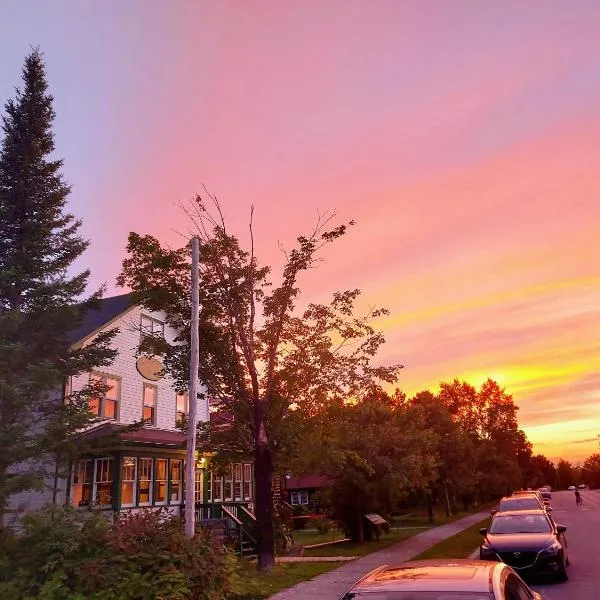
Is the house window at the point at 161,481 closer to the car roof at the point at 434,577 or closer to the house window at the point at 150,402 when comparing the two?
the house window at the point at 150,402

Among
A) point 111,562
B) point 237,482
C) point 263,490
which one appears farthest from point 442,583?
point 237,482

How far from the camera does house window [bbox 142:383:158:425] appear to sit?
27125mm

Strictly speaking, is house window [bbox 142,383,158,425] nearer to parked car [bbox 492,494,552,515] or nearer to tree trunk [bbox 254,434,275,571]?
tree trunk [bbox 254,434,275,571]

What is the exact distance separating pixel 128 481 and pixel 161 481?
2.08 metres

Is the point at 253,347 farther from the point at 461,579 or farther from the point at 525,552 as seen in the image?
the point at 461,579

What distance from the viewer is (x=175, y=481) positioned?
87.7ft

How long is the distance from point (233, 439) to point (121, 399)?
8.96 meters

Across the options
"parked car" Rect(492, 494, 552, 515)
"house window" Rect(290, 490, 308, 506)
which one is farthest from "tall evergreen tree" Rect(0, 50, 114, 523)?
"house window" Rect(290, 490, 308, 506)

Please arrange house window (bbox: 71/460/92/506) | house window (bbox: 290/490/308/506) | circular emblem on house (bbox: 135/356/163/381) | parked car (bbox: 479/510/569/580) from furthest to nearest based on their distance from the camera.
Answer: house window (bbox: 290/490/308/506) < circular emblem on house (bbox: 135/356/163/381) < house window (bbox: 71/460/92/506) < parked car (bbox: 479/510/569/580)

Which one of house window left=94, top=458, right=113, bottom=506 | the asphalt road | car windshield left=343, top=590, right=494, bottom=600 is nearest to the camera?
car windshield left=343, top=590, right=494, bottom=600

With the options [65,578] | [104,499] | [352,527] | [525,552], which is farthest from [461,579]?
[352,527]

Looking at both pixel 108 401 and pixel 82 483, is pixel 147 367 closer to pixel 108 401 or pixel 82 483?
pixel 108 401

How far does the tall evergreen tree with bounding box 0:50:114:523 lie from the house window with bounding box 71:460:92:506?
3.75 metres

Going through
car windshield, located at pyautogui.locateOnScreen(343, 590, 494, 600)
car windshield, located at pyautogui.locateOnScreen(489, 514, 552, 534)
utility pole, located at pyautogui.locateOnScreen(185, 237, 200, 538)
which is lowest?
car windshield, located at pyautogui.locateOnScreen(343, 590, 494, 600)
